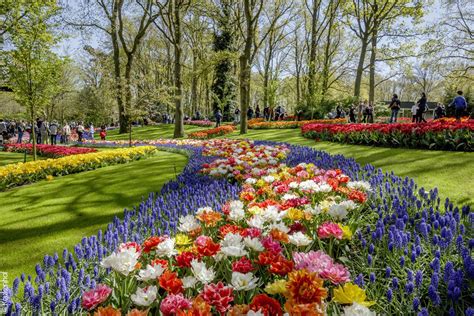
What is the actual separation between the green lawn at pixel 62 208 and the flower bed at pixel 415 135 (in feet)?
21.1

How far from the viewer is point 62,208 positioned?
6.40 meters

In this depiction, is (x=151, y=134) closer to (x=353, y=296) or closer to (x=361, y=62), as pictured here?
(x=361, y=62)

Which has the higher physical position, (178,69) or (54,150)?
(178,69)

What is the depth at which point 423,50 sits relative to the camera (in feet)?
83.2

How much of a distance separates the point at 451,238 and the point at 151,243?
Answer: 2.33m

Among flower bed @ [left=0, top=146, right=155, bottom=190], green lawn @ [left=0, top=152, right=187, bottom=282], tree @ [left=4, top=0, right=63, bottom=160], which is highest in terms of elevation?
tree @ [left=4, top=0, right=63, bottom=160]

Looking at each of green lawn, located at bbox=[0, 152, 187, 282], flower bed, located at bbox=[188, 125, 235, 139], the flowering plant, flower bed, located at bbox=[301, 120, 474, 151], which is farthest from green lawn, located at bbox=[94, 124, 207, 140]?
the flowering plant

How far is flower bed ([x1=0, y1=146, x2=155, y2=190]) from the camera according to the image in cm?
920

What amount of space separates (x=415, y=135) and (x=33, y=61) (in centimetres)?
1369

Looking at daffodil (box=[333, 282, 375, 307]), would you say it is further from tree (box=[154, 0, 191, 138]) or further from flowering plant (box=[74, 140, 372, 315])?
tree (box=[154, 0, 191, 138])

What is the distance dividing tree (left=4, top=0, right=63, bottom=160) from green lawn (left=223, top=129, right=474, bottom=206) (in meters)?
11.3

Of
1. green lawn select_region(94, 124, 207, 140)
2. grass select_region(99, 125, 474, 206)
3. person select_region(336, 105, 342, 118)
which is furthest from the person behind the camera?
person select_region(336, 105, 342, 118)

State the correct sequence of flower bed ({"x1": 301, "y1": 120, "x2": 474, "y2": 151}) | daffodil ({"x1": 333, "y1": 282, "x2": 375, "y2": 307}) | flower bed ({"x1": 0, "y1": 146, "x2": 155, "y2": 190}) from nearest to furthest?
1. daffodil ({"x1": 333, "y1": 282, "x2": 375, "y2": 307})
2. flower bed ({"x1": 301, "y1": 120, "x2": 474, "y2": 151})
3. flower bed ({"x1": 0, "y1": 146, "x2": 155, "y2": 190})

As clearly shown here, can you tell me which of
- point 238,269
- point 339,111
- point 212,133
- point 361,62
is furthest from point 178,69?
point 238,269
